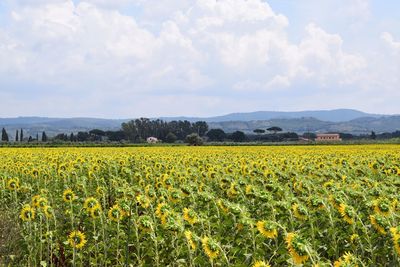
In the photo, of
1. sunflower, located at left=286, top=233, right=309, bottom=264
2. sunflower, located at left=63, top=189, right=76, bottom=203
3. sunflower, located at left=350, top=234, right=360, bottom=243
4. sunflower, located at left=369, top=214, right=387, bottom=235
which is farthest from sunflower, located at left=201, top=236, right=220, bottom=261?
sunflower, located at left=63, top=189, right=76, bottom=203

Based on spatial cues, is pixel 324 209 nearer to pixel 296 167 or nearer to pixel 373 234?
pixel 373 234

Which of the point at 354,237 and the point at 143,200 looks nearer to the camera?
the point at 354,237

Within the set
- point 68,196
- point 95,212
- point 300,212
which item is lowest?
point 95,212

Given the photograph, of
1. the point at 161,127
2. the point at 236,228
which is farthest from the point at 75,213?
the point at 161,127

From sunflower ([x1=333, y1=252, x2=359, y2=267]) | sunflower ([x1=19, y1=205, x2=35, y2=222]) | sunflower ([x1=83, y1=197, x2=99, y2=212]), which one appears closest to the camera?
sunflower ([x1=333, y1=252, x2=359, y2=267])

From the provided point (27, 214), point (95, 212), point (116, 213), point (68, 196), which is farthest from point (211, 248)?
point (68, 196)

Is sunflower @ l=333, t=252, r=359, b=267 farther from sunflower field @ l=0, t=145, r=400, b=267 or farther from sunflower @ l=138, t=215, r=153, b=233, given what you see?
sunflower @ l=138, t=215, r=153, b=233

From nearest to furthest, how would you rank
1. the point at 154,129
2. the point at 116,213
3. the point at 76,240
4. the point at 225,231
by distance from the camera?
the point at 225,231, the point at 116,213, the point at 76,240, the point at 154,129

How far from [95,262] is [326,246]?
3.34m

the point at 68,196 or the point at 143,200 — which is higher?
the point at 143,200

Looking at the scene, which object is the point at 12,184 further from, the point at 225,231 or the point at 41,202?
the point at 225,231

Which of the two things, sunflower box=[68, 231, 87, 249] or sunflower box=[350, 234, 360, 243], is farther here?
sunflower box=[68, 231, 87, 249]

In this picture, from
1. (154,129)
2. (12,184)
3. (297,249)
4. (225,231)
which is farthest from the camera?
(154,129)

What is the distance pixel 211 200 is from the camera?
7953mm
